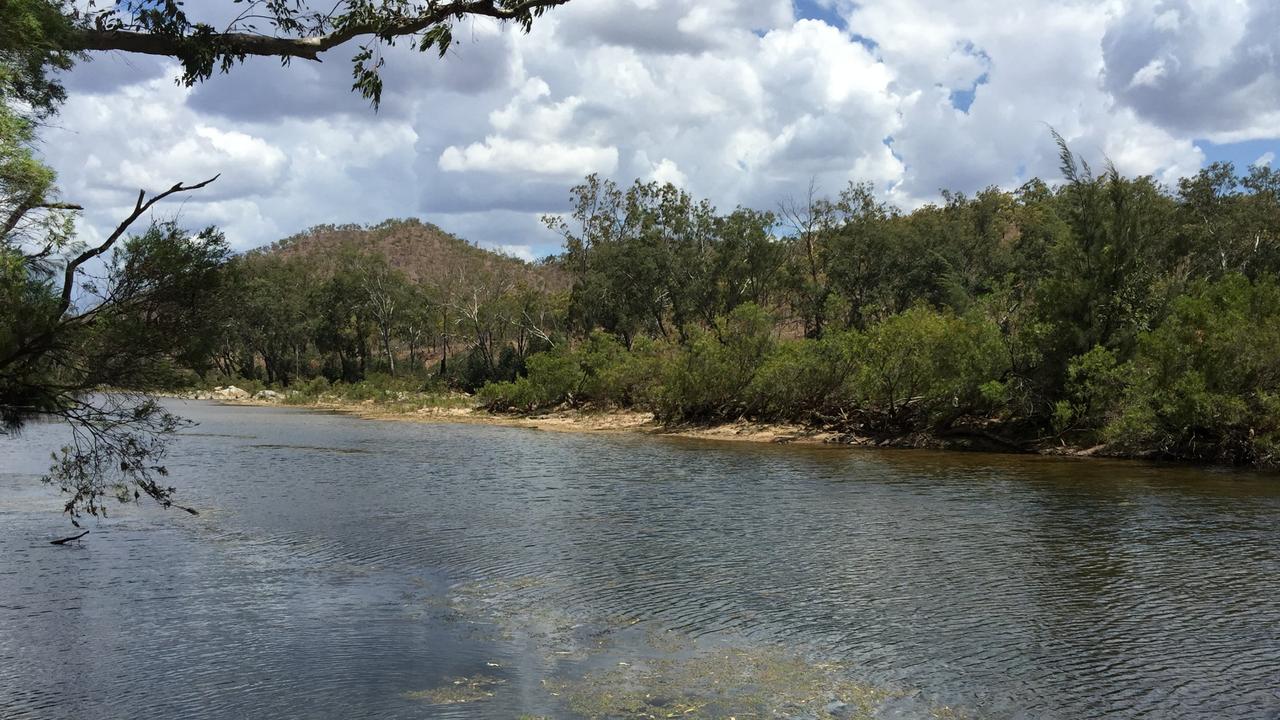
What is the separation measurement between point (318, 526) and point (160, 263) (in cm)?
1119

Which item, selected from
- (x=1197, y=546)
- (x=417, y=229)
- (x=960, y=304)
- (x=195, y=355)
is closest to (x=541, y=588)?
(x=195, y=355)

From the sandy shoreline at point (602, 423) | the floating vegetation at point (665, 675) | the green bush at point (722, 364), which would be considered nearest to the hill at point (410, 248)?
the sandy shoreline at point (602, 423)

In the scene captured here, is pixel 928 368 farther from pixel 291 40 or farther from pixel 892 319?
pixel 291 40

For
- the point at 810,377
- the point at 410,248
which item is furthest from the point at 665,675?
the point at 410,248

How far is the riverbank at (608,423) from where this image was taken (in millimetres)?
36812

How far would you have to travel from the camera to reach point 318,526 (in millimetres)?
19547

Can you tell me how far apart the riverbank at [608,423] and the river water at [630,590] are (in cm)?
979

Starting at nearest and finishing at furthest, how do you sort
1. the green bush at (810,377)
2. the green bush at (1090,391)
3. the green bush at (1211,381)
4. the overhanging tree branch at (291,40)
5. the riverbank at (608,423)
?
the overhanging tree branch at (291,40)
the green bush at (1211,381)
the green bush at (1090,391)
the riverbank at (608,423)
the green bush at (810,377)

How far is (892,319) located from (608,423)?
17390 millimetres

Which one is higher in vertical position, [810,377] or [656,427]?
[810,377]

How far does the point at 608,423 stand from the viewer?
50.9m

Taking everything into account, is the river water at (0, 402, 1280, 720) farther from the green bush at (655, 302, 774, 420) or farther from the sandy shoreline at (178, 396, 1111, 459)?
the green bush at (655, 302, 774, 420)

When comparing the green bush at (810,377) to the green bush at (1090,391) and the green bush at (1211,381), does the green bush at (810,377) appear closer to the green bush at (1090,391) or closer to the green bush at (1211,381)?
the green bush at (1090,391)

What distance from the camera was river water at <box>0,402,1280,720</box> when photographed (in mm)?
9758
